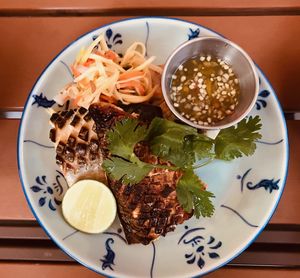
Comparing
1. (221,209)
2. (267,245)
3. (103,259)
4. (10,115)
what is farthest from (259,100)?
(10,115)

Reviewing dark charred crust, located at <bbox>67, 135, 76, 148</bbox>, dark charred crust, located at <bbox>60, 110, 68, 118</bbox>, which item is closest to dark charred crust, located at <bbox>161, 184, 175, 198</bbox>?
dark charred crust, located at <bbox>67, 135, 76, 148</bbox>

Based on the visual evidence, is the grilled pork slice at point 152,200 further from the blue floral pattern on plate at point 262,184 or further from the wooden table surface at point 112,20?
the wooden table surface at point 112,20

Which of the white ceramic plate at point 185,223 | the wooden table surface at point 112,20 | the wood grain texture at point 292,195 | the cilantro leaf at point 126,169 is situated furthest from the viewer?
the wooden table surface at point 112,20

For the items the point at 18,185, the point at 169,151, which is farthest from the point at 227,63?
the point at 18,185

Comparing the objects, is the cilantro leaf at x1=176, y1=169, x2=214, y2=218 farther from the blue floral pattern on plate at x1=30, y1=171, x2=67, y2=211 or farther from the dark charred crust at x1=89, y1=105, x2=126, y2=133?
the blue floral pattern on plate at x1=30, y1=171, x2=67, y2=211

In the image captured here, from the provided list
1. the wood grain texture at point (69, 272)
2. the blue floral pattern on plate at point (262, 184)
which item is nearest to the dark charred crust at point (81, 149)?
the wood grain texture at point (69, 272)

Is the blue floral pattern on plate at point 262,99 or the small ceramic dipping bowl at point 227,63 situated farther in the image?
the blue floral pattern on plate at point 262,99
